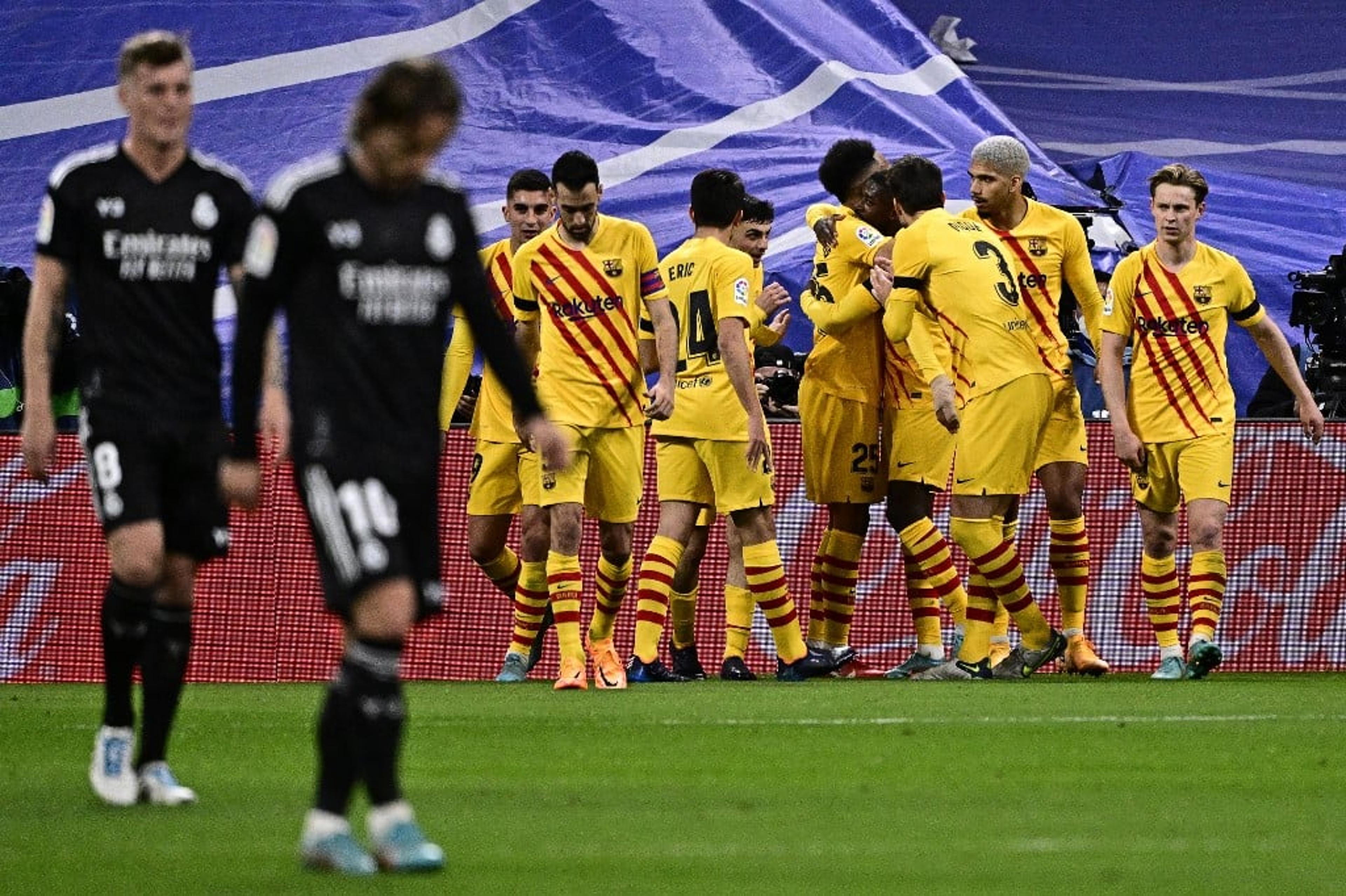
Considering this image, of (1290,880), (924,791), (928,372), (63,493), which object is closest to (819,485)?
(928,372)

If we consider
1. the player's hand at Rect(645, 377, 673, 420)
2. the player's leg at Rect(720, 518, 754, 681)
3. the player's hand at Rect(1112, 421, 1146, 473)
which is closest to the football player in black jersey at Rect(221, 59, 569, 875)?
the player's hand at Rect(645, 377, 673, 420)

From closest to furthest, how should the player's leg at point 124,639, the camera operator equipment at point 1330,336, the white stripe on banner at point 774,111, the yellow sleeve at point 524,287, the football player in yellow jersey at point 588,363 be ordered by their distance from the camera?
the player's leg at point 124,639, the football player in yellow jersey at point 588,363, the yellow sleeve at point 524,287, the camera operator equipment at point 1330,336, the white stripe on banner at point 774,111

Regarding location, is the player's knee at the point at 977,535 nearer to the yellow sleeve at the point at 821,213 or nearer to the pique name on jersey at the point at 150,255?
the yellow sleeve at the point at 821,213

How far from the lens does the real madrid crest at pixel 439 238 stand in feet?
16.8

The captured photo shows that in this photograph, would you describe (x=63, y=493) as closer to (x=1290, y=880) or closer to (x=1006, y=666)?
(x=1006, y=666)

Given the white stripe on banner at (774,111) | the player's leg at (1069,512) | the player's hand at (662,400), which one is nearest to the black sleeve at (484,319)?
the player's hand at (662,400)

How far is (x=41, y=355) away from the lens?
21.5ft

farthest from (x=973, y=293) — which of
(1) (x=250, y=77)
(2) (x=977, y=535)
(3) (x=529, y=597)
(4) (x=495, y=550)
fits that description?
(1) (x=250, y=77)

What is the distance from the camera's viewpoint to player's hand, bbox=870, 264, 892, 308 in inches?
446

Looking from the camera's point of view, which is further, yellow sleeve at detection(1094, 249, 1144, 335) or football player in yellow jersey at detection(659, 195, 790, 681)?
football player in yellow jersey at detection(659, 195, 790, 681)

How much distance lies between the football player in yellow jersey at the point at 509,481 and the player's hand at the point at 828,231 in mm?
1380

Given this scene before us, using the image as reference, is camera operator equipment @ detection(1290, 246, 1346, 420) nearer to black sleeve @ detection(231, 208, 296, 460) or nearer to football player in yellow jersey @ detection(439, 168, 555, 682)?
football player in yellow jersey @ detection(439, 168, 555, 682)

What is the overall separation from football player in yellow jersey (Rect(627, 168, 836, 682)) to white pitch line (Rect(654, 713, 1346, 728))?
2364 millimetres

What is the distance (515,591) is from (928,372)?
2.50 meters
